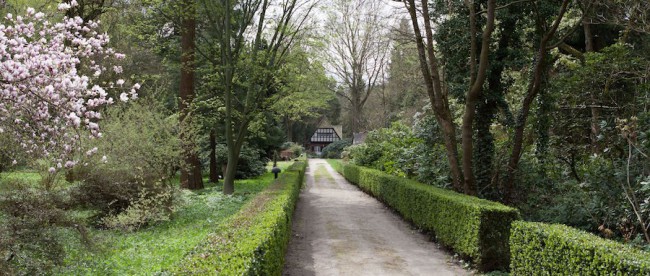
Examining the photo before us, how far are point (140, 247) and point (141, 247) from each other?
17mm

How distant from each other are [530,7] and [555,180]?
4.52 m

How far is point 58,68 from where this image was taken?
550 centimetres

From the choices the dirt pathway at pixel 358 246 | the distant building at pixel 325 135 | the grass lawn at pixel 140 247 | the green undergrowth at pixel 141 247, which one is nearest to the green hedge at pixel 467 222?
the dirt pathway at pixel 358 246

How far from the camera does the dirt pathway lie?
7160 millimetres

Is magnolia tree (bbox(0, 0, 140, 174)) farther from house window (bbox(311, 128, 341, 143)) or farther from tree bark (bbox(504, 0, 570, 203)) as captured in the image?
house window (bbox(311, 128, 341, 143))

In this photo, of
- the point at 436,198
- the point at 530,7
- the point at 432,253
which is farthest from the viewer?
the point at 530,7

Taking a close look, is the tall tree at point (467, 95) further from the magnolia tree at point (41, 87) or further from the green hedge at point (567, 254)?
the magnolia tree at point (41, 87)

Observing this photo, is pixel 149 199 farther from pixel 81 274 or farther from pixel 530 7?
pixel 530 7

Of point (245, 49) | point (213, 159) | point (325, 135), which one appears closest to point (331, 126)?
point (325, 135)

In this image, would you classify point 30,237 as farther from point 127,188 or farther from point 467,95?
point 467,95

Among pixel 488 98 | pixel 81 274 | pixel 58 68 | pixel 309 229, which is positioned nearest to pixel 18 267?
pixel 81 274

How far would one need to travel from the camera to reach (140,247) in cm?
757

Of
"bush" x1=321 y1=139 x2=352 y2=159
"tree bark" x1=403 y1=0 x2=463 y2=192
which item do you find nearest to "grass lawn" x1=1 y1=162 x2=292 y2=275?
"tree bark" x1=403 y1=0 x2=463 y2=192

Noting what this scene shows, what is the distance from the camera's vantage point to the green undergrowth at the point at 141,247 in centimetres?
618
